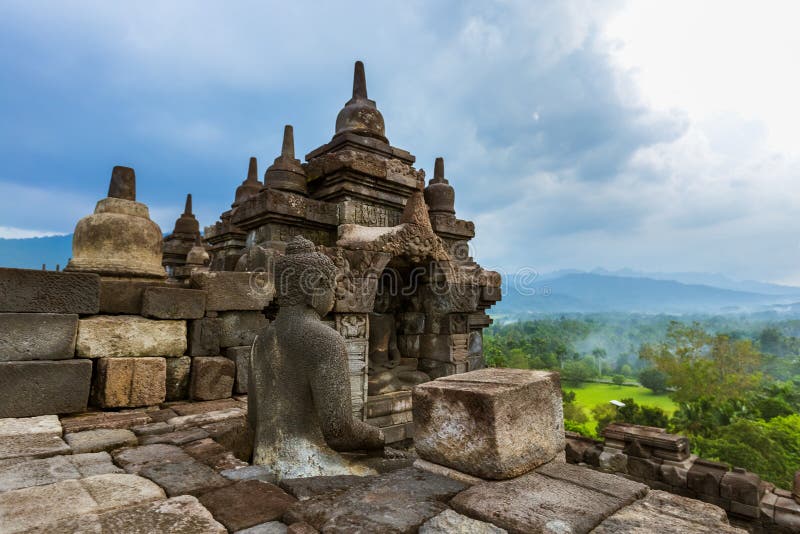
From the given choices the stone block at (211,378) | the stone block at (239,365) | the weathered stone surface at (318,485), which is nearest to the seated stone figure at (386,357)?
the stone block at (239,365)

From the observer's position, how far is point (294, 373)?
2.64m

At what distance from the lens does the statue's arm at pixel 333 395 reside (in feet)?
8.26

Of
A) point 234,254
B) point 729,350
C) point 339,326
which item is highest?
point 234,254

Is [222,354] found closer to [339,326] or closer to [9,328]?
[339,326]

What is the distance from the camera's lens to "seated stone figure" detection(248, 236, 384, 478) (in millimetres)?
2543

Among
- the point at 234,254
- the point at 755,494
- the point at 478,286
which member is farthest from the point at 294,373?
the point at 755,494

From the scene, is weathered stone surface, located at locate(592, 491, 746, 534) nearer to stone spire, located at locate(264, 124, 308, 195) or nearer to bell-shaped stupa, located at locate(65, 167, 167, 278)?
bell-shaped stupa, located at locate(65, 167, 167, 278)

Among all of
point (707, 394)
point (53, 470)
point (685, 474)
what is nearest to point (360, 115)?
point (53, 470)

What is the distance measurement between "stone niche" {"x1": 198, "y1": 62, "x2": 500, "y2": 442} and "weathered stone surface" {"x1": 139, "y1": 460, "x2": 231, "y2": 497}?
2550 mm

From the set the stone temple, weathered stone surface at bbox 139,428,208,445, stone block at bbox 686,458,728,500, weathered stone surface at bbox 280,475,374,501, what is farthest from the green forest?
weathered stone surface at bbox 139,428,208,445

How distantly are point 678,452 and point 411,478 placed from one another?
5994 millimetres

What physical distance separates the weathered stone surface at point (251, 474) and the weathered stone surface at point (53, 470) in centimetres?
65

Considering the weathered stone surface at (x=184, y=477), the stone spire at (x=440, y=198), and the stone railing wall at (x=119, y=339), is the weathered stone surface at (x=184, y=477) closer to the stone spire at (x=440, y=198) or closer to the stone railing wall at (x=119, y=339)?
the stone railing wall at (x=119, y=339)

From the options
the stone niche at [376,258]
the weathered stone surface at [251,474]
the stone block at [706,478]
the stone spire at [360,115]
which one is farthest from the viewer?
the stone spire at [360,115]
